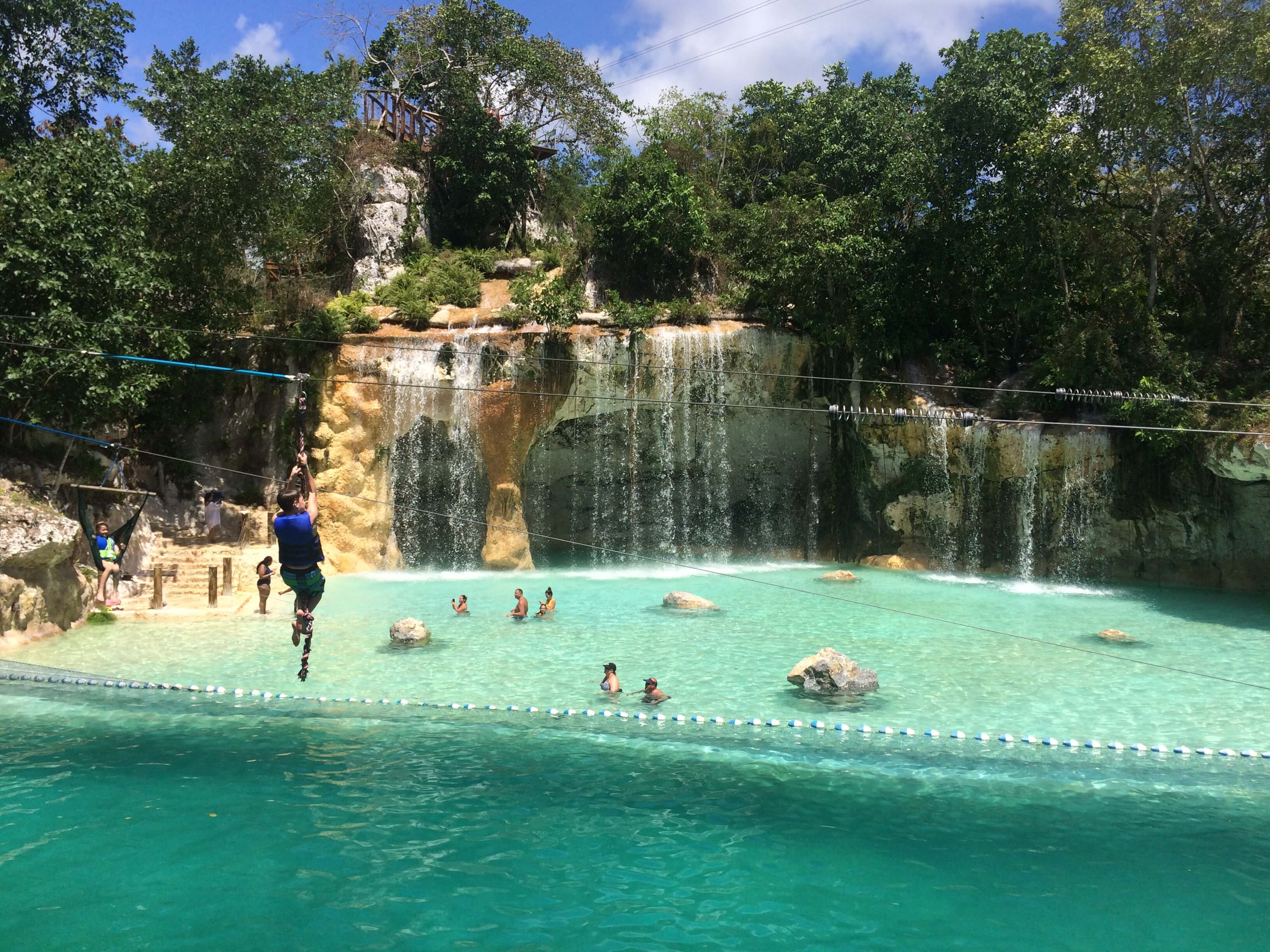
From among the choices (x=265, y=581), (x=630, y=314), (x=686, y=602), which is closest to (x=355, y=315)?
(x=630, y=314)

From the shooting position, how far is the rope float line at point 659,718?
8.84 m

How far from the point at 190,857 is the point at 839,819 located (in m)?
5.08

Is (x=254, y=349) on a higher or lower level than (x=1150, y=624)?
higher

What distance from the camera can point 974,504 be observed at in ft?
66.3

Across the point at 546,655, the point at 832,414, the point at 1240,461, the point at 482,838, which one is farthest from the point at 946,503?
the point at 482,838

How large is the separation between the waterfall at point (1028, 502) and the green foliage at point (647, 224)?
10467mm

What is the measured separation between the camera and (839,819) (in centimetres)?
738

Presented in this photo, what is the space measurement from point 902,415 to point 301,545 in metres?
15.0

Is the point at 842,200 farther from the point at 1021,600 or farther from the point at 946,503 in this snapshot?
the point at 1021,600

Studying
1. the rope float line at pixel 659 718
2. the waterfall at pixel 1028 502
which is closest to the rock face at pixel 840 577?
the waterfall at pixel 1028 502

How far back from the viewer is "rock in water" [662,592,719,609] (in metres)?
15.9

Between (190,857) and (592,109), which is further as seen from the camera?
(592,109)

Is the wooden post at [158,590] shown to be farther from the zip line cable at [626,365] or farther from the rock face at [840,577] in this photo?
the rock face at [840,577]

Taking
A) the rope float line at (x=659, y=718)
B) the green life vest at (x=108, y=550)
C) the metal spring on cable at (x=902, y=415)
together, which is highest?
the metal spring on cable at (x=902, y=415)
